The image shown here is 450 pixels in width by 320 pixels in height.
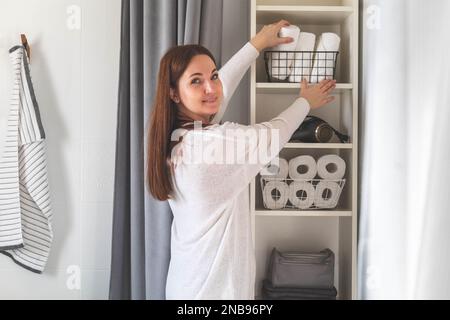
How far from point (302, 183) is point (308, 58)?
331 millimetres

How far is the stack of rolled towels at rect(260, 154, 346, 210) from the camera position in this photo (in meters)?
1.31

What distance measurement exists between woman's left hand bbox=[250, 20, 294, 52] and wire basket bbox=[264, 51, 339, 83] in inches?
1.3

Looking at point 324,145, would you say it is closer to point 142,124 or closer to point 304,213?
point 304,213

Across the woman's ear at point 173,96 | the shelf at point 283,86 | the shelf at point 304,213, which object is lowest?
the shelf at point 304,213

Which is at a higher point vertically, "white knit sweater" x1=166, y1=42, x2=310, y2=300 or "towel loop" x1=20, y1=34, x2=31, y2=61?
"towel loop" x1=20, y1=34, x2=31, y2=61

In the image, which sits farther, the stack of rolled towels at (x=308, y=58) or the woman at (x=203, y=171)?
the stack of rolled towels at (x=308, y=58)

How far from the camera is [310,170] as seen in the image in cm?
131

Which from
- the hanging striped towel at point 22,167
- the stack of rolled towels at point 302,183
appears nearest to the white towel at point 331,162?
the stack of rolled towels at point 302,183

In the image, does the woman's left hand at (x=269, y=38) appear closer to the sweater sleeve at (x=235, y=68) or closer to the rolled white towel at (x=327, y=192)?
the sweater sleeve at (x=235, y=68)

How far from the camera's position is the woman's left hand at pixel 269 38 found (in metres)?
1.26

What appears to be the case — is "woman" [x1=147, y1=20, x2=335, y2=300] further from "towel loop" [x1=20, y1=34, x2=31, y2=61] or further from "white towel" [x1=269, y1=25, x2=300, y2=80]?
"towel loop" [x1=20, y1=34, x2=31, y2=61]

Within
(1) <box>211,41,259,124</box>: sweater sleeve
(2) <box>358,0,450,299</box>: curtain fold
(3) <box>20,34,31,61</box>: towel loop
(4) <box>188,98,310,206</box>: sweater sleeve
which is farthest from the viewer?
(3) <box>20,34,31,61</box>: towel loop

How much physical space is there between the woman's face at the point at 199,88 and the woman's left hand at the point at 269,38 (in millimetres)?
139

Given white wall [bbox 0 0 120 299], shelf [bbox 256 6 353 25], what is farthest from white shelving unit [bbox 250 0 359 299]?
white wall [bbox 0 0 120 299]
